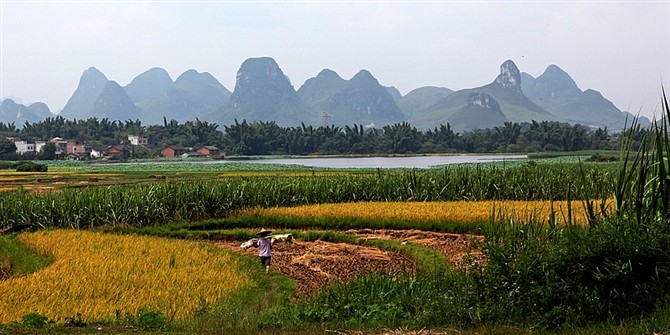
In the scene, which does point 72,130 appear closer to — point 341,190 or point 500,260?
point 341,190

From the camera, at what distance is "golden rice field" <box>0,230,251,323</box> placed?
8.76 meters

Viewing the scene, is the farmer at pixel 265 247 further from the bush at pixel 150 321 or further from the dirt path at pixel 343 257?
the bush at pixel 150 321

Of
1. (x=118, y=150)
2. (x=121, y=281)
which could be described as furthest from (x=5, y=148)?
(x=121, y=281)

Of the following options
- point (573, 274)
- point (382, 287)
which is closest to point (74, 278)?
point (382, 287)

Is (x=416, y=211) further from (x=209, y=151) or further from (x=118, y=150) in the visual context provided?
(x=209, y=151)

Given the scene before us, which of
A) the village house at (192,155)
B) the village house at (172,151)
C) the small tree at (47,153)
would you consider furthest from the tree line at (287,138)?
the small tree at (47,153)

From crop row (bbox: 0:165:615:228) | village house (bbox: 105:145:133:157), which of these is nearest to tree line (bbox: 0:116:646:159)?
village house (bbox: 105:145:133:157)

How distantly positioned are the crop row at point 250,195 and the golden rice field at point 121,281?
4.35 meters

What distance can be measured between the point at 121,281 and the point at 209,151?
87.8m

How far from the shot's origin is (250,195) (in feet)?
72.1

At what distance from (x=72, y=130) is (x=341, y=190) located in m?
91.6

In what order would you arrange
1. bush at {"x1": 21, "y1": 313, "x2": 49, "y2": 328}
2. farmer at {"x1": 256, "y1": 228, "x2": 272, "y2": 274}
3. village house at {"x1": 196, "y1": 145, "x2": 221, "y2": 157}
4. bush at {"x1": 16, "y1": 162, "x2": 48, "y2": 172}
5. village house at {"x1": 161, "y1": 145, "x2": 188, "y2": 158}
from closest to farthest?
1. bush at {"x1": 21, "y1": 313, "x2": 49, "y2": 328}
2. farmer at {"x1": 256, "y1": 228, "x2": 272, "y2": 274}
3. bush at {"x1": 16, "y1": 162, "x2": 48, "y2": 172}
4. village house at {"x1": 161, "y1": 145, "x2": 188, "y2": 158}
5. village house at {"x1": 196, "y1": 145, "x2": 221, "y2": 157}

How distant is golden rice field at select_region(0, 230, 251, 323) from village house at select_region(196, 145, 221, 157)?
82.6 metres

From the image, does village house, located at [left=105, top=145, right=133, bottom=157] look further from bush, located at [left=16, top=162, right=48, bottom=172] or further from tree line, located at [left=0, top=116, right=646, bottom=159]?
bush, located at [left=16, top=162, right=48, bottom=172]
